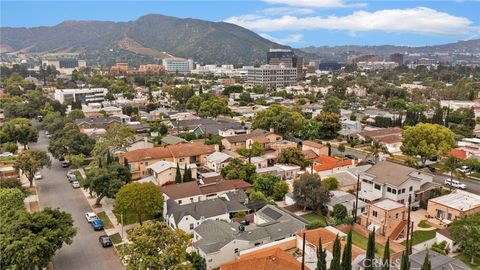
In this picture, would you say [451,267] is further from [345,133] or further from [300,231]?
[345,133]

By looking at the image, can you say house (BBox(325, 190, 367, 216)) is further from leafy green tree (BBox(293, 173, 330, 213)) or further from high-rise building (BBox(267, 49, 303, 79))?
high-rise building (BBox(267, 49, 303, 79))

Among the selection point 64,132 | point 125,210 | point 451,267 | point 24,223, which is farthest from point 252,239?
point 64,132

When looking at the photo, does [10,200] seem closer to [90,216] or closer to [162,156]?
[90,216]

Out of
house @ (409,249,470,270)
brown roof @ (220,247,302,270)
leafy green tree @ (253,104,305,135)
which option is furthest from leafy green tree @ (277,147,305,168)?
brown roof @ (220,247,302,270)

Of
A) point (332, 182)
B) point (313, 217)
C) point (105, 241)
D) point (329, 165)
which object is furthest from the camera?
point (329, 165)

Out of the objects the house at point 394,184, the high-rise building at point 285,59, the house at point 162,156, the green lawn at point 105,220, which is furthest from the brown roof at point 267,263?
the high-rise building at point 285,59

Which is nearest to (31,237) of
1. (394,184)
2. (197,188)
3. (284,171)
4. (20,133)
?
(197,188)
